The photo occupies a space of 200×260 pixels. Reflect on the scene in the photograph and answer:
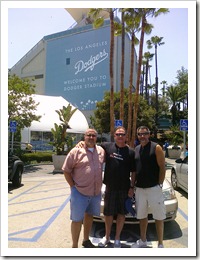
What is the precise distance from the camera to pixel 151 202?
4055 mm

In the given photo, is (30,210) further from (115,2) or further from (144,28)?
(144,28)

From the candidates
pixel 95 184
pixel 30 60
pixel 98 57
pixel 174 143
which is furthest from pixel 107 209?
pixel 30 60

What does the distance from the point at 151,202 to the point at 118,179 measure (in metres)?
0.61

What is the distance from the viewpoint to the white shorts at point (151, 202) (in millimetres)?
4031

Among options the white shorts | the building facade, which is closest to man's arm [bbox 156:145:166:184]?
the white shorts

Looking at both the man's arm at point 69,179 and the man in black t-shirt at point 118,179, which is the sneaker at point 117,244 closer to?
the man in black t-shirt at point 118,179

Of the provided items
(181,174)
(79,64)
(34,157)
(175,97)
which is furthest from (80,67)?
(181,174)

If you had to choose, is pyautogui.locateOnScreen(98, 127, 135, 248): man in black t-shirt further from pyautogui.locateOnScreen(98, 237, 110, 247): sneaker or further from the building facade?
the building facade

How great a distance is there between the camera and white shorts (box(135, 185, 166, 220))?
4.03 m

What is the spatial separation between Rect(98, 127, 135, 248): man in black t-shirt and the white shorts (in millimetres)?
181

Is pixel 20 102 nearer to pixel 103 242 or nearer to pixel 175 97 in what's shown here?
pixel 103 242

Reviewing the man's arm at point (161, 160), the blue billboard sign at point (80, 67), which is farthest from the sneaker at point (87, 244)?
the blue billboard sign at point (80, 67)

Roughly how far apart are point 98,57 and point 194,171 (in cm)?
4220

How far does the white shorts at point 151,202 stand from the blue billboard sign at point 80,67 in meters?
39.5
